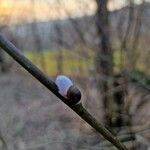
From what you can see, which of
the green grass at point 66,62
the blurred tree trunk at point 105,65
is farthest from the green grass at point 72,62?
the blurred tree trunk at point 105,65

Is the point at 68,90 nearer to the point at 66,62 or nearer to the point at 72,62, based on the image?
the point at 72,62

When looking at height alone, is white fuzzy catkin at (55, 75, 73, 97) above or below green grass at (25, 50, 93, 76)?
above

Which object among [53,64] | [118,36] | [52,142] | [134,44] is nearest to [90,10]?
[118,36]

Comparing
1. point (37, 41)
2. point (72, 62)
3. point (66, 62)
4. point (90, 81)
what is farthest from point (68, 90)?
point (37, 41)

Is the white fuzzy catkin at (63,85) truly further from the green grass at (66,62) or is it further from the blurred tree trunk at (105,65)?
the green grass at (66,62)

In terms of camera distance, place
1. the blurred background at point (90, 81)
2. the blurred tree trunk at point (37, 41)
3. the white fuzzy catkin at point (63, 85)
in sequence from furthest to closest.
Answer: the blurred tree trunk at point (37, 41) < the blurred background at point (90, 81) < the white fuzzy catkin at point (63, 85)

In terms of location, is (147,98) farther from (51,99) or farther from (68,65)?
(68,65)

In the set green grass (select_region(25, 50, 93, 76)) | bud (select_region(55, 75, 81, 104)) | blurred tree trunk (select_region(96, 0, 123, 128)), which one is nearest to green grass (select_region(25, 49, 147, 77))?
green grass (select_region(25, 50, 93, 76))

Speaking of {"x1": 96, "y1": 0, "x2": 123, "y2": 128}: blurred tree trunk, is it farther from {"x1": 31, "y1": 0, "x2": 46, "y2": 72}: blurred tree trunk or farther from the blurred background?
{"x1": 31, "y1": 0, "x2": 46, "y2": 72}: blurred tree trunk
